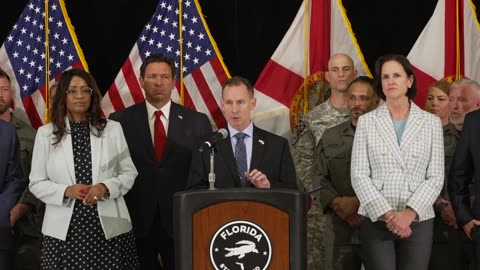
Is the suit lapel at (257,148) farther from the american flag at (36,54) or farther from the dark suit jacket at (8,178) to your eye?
the american flag at (36,54)

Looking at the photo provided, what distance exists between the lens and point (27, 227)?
5199 mm

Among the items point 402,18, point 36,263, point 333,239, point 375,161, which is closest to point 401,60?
point 375,161

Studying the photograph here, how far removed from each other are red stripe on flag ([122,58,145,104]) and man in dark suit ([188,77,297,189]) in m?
1.80

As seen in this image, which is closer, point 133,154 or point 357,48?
point 133,154

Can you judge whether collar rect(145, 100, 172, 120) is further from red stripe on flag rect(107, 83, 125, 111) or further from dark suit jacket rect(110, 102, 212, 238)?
red stripe on flag rect(107, 83, 125, 111)

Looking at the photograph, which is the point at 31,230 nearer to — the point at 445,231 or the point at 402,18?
the point at 445,231

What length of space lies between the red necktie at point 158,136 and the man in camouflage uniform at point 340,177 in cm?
93

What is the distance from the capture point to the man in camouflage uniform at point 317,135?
507cm

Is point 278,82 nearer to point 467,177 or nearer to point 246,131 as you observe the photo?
point 246,131

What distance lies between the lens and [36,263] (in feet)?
17.4

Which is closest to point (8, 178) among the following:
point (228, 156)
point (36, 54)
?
point (228, 156)

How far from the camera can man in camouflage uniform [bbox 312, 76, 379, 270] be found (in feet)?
15.2

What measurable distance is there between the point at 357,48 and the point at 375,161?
2157mm

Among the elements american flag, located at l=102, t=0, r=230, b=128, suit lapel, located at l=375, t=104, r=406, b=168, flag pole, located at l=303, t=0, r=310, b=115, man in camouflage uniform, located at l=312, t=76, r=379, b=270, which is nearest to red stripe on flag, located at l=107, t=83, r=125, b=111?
american flag, located at l=102, t=0, r=230, b=128
